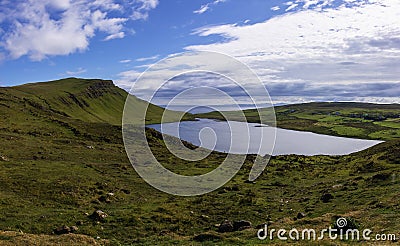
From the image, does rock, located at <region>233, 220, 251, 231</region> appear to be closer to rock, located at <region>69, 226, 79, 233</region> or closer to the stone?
rock, located at <region>69, 226, 79, 233</region>

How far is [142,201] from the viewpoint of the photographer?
115ft

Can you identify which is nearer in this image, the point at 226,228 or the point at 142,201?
the point at 226,228

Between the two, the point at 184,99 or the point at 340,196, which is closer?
the point at 184,99

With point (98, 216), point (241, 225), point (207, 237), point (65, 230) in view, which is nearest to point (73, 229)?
point (65, 230)

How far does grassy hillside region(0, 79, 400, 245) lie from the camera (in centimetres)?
2130

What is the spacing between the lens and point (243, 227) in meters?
23.1

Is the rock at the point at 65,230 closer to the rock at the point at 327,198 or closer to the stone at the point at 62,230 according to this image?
the stone at the point at 62,230

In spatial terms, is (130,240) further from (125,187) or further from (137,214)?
(125,187)

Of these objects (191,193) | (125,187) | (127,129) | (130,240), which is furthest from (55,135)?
(130,240)

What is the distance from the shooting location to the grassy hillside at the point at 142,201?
2130 centimetres

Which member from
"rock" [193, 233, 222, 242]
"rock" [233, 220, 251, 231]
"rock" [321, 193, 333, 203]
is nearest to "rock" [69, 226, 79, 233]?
"rock" [193, 233, 222, 242]

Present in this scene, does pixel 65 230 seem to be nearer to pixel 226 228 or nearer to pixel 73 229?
pixel 73 229

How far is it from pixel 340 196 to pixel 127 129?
7351 centimetres

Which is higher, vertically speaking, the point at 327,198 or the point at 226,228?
the point at 226,228
